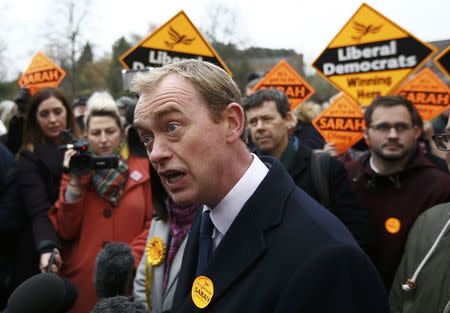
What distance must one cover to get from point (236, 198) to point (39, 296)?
683mm

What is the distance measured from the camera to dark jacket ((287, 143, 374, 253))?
10.6 feet

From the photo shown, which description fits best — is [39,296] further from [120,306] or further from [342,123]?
[342,123]

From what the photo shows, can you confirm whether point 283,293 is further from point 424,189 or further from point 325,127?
point 325,127

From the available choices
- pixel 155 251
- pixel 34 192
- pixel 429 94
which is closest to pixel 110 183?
pixel 34 192

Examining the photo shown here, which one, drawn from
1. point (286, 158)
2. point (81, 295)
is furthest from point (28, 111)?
point (286, 158)

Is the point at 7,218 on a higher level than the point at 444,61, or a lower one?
lower

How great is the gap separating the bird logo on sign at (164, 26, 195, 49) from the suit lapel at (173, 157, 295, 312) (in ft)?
11.7

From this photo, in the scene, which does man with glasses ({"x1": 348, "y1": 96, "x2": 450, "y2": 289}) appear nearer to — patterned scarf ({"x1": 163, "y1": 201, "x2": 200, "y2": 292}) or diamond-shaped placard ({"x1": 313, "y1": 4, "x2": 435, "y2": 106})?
diamond-shaped placard ({"x1": 313, "y1": 4, "x2": 435, "y2": 106})

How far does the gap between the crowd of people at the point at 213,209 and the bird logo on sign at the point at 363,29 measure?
1193 mm

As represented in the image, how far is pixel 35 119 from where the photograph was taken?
4.16 metres

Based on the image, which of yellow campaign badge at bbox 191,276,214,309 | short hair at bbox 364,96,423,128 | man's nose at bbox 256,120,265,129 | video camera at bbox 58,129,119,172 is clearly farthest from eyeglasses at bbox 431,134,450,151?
video camera at bbox 58,129,119,172

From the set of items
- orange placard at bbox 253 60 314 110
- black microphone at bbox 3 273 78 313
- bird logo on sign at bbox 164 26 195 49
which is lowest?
black microphone at bbox 3 273 78 313

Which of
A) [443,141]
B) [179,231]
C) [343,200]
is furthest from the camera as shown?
[343,200]

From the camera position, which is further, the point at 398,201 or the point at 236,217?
the point at 398,201
